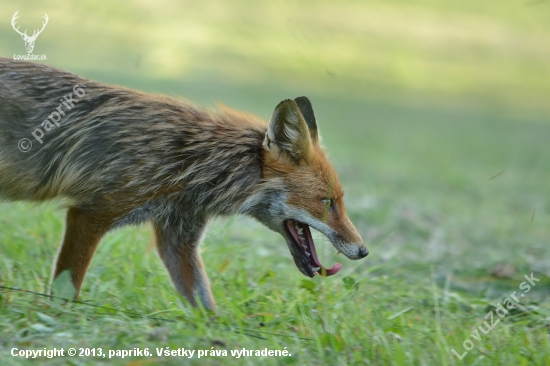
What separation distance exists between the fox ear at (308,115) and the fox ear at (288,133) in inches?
12.5

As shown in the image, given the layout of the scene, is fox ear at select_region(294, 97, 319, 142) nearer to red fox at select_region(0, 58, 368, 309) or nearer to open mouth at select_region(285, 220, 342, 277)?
red fox at select_region(0, 58, 368, 309)

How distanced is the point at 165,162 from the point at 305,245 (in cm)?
147

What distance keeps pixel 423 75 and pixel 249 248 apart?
25.3m

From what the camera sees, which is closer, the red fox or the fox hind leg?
the fox hind leg

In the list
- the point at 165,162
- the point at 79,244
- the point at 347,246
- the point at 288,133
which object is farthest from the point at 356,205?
the point at 79,244

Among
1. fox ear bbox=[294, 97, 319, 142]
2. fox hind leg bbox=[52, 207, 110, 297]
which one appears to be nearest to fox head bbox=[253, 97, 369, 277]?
fox ear bbox=[294, 97, 319, 142]

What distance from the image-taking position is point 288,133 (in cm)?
581

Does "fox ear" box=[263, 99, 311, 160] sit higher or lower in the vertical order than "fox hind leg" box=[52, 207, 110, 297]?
higher

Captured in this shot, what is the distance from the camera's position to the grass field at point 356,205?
4691mm

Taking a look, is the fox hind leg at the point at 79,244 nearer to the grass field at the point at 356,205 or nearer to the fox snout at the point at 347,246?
the grass field at the point at 356,205

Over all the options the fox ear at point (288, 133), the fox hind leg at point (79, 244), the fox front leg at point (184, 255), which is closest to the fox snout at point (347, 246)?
the fox ear at point (288, 133)

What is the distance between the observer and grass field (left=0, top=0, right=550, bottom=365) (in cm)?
469

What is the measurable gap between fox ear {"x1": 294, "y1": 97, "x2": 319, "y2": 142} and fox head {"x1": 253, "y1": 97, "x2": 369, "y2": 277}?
0.19 m

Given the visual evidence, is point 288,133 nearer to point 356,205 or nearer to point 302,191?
point 302,191
